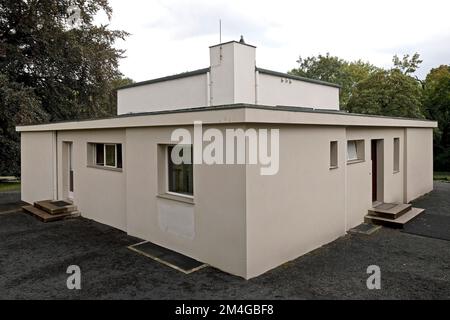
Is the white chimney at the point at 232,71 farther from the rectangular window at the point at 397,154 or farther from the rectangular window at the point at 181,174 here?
the rectangular window at the point at 397,154

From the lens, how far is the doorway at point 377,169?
9375 mm

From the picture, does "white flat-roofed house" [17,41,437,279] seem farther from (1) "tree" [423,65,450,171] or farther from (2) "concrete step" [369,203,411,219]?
(1) "tree" [423,65,450,171]

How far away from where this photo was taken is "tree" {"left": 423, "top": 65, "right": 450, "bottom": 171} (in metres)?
26.8

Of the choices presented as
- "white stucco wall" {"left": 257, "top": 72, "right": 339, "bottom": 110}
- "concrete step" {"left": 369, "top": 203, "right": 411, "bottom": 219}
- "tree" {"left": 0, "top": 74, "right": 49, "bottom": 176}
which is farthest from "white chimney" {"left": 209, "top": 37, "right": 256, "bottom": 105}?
"tree" {"left": 0, "top": 74, "right": 49, "bottom": 176}

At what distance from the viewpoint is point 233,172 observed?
16.2ft

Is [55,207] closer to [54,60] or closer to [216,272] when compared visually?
[216,272]

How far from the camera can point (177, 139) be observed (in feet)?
19.6

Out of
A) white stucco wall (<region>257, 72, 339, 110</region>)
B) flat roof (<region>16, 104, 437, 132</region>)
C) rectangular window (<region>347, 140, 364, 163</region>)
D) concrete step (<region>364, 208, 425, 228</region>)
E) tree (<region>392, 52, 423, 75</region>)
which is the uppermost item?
tree (<region>392, 52, 423, 75</region>)

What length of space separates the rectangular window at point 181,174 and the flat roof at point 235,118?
63cm

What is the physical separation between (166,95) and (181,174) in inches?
241

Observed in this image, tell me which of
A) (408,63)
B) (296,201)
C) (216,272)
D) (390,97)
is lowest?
(216,272)

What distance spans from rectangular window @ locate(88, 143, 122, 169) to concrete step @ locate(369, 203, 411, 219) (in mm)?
6967

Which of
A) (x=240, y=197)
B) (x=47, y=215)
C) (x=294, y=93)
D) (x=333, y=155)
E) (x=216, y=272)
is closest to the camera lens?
(x=240, y=197)

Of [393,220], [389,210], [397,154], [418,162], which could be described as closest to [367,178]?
[389,210]
